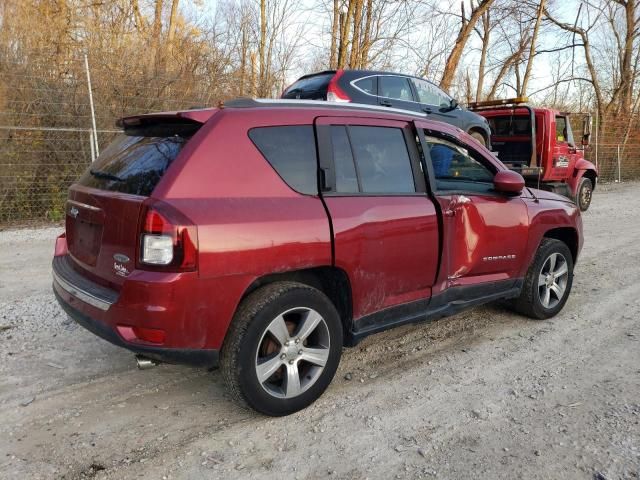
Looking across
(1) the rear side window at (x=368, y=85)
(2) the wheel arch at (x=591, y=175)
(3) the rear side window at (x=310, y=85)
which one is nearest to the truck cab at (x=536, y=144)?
(2) the wheel arch at (x=591, y=175)

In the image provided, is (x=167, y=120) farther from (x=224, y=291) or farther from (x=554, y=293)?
(x=554, y=293)

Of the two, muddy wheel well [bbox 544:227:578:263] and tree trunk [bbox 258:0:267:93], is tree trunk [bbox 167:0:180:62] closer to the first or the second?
tree trunk [bbox 258:0:267:93]

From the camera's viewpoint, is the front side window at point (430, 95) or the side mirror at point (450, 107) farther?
the side mirror at point (450, 107)

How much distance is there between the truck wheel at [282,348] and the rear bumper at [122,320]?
0.56ft

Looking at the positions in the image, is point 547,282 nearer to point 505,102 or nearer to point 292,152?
point 292,152

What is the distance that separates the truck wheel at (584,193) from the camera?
12.0 m

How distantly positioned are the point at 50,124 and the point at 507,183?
345 inches

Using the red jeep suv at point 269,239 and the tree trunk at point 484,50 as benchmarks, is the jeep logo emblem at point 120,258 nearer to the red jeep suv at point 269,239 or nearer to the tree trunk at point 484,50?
the red jeep suv at point 269,239

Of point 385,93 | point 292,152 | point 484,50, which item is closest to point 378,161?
point 292,152

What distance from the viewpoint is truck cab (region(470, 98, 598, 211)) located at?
412 inches

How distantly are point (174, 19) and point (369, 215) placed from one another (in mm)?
16403

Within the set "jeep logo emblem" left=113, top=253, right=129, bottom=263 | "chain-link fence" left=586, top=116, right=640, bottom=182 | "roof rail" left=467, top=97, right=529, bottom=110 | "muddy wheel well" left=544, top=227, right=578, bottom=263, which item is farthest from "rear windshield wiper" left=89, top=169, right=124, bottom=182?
"chain-link fence" left=586, top=116, right=640, bottom=182

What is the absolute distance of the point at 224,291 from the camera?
275 cm

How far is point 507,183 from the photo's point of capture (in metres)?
4.08
